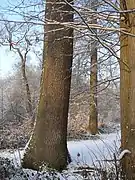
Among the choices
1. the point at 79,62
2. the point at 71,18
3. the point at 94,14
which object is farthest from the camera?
the point at 79,62

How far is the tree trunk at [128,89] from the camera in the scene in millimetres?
6290

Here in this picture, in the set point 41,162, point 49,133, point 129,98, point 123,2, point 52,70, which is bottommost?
point 41,162

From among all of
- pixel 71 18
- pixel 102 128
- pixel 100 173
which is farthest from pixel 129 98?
pixel 102 128

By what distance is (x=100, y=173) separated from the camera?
5730mm

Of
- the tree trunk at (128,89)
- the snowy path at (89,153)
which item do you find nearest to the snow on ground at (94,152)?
the snowy path at (89,153)

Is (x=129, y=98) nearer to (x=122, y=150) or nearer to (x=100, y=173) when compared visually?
(x=122, y=150)

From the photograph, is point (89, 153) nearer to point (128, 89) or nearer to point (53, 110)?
point (53, 110)

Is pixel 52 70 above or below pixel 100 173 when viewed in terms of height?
above

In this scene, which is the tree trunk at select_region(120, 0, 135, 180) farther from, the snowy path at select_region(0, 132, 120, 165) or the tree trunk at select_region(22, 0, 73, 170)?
the tree trunk at select_region(22, 0, 73, 170)

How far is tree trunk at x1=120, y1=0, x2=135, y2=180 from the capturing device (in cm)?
629

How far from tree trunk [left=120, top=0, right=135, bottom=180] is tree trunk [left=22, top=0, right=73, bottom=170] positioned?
3.34 m

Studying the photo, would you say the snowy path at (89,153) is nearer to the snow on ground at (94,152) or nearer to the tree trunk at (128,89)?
the snow on ground at (94,152)

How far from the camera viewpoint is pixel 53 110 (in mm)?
10117

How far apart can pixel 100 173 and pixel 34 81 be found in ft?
122
